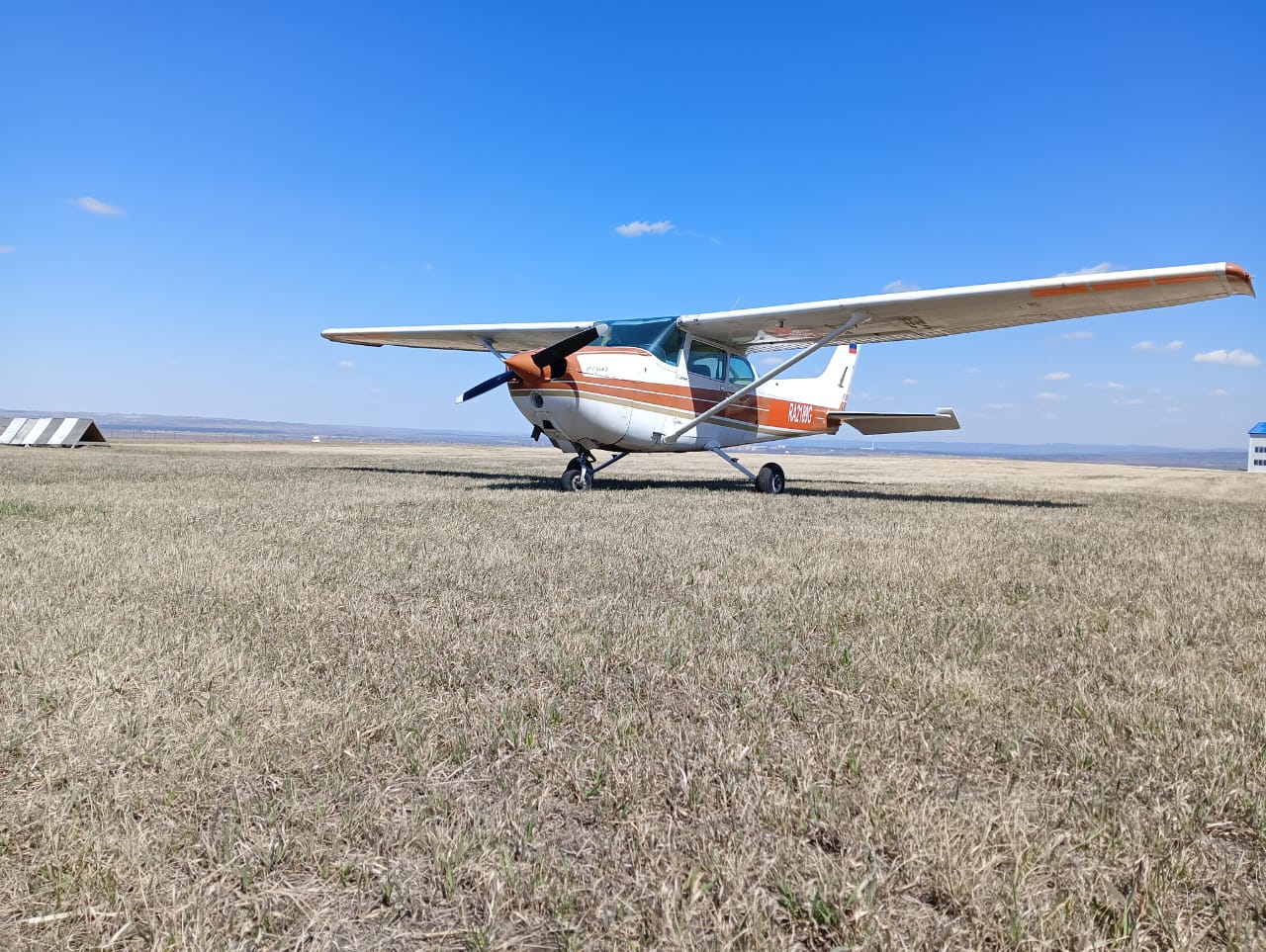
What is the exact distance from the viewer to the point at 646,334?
12.2 meters

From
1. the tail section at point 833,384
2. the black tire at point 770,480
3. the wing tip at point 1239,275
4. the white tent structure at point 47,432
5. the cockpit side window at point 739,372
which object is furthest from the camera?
the white tent structure at point 47,432

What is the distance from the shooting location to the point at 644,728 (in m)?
2.32

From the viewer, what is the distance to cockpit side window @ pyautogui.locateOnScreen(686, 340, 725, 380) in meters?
12.8

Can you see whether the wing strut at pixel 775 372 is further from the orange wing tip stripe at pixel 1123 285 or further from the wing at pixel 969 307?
the orange wing tip stripe at pixel 1123 285

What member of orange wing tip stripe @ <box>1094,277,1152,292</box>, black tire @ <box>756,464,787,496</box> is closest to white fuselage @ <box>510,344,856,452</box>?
black tire @ <box>756,464,787,496</box>

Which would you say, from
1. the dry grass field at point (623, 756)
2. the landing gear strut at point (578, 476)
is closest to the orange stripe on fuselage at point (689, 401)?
the landing gear strut at point (578, 476)

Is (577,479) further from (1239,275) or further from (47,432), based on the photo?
(47,432)

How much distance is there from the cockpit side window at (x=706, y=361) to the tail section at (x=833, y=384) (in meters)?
2.40

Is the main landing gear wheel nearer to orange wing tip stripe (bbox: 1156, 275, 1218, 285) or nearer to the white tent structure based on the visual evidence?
orange wing tip stripe (bbox: 1156, 275, 1218, 285)

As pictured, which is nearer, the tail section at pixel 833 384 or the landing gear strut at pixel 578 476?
the landing gear strut at pixel 578 476

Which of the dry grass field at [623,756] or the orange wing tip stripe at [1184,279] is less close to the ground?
the orange wing tip stripe at [1184,279]

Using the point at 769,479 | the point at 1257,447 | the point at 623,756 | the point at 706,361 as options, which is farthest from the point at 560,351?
the point at 1257,447

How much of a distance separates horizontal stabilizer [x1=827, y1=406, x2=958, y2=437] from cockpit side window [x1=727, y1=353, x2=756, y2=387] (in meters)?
2.63

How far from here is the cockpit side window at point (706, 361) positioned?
1283 cm
